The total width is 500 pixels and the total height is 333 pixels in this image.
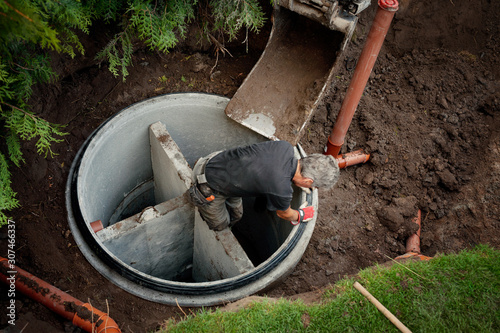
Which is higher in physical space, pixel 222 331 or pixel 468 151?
pixel 468 151

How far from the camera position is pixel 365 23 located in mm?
4996

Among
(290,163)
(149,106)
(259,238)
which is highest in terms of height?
(290,163)

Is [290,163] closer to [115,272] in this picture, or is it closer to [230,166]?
[230,166]

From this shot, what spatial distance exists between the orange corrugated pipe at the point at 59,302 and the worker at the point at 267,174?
4.44 ft

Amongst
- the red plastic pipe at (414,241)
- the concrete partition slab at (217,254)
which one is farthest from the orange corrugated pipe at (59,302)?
the red plastic pipe at (414,241)

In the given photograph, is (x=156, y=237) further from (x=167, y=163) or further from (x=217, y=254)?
(x=167, y=163)

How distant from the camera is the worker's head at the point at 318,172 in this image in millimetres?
3121

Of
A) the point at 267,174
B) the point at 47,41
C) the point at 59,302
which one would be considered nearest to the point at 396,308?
the point at 267,174

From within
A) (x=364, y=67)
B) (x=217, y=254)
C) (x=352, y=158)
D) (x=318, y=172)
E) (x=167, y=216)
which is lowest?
(x=217, y=254)

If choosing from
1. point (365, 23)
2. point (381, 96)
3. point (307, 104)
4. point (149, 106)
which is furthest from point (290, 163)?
point (365, 23)

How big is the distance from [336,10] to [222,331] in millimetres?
3299

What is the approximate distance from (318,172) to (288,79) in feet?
6.13

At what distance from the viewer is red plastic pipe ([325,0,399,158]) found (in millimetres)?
3342

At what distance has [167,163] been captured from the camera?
441 centimetres
